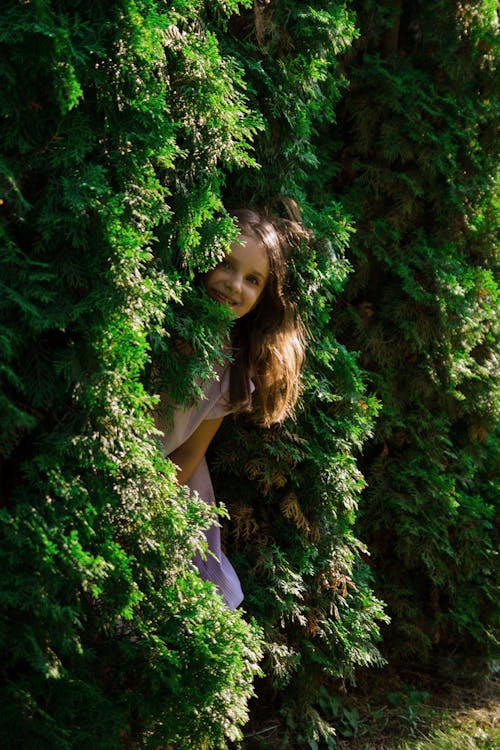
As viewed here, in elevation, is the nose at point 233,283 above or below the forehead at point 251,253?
below

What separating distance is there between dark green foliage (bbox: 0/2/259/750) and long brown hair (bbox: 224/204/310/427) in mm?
640

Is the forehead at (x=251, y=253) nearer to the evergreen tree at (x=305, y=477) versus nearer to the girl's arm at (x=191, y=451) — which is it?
the evergreen tree at (x=305, y=477)

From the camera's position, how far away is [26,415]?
1.72 m

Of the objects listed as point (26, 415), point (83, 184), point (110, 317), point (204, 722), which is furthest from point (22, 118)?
point (204, 722)

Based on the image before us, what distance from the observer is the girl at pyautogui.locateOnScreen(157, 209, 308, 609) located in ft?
8.42

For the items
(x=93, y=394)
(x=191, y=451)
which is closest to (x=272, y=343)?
(x=191, y=451)

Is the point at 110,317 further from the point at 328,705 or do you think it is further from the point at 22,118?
the point at 328,705

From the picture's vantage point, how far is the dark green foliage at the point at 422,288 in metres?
3.79

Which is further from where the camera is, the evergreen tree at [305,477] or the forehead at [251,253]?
the evergreen tree at [305,477]

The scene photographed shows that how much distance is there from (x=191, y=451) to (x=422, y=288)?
1654mm

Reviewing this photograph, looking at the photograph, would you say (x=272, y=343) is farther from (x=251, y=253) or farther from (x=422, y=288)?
(x=422, y=288)

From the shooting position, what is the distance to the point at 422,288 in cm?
380

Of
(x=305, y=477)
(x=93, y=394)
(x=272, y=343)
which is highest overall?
(x=272, y=343)

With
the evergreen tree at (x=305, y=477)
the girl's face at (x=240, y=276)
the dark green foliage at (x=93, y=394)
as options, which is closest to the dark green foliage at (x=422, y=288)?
the evergreen tree at (x=305, y=477)
